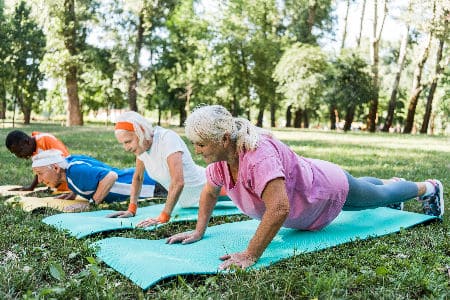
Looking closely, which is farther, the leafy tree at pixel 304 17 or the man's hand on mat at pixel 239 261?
the leafy tree at pixel 304 17

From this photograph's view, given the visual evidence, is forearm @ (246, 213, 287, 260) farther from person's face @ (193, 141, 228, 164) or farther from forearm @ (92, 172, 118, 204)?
forearm @ (92, 172, 118, 204)

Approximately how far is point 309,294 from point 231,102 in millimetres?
31599

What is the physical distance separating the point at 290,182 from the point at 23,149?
4234 millimetres

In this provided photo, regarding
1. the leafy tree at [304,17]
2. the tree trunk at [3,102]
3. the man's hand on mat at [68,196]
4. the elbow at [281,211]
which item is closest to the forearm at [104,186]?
the man's hand on mat at [68,196]

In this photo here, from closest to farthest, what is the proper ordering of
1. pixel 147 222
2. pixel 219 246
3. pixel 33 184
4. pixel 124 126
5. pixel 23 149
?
pixel 219 246
pixel 147 222
pixel 124 126
pixel 23 149
pixel 33 184

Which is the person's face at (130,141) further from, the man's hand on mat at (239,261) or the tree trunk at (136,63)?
the tree trunk at (136,63)

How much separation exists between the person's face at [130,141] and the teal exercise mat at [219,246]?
3.47ft

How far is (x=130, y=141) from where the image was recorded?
4.50 m

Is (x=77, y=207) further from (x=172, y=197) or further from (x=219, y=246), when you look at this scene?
(x=219, y=246)

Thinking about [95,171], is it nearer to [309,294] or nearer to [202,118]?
[202,118]

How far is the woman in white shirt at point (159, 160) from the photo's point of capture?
14.5ft

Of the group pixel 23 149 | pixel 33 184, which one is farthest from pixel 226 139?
pixel 33 184

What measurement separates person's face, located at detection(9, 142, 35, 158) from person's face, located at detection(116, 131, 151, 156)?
2417 mm

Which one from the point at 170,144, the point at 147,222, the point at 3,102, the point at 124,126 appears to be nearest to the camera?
the point at 147,222
